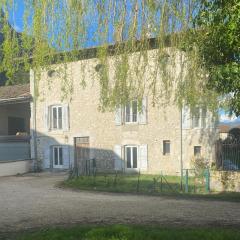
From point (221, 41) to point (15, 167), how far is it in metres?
20.3

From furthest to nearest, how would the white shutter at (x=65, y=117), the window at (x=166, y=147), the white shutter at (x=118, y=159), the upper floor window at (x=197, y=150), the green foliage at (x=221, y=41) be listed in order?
1. the white shutter at (x=65, y=117)
2. the white shutter at (x=118, y=159)
3. the window at (x=166, y=147)
4. the upper floor window at (x=197, y=150)
5. the green foliage at (x=221, y=41)

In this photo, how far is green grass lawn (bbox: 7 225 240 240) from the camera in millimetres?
7910

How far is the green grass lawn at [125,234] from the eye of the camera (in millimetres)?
7910

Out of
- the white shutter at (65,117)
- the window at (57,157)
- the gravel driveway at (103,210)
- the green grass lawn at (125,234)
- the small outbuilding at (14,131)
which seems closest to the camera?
the green grass lawn at (125,234)

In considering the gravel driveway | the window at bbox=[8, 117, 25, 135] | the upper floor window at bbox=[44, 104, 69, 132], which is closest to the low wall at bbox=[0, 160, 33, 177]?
the upper floor window at bbox=[44, 104, 69, 132]

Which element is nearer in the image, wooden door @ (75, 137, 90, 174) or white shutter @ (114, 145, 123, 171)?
white shutter @ (114, 145, 123, 171)

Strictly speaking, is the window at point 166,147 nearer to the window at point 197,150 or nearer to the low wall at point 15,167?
the window at point 197,150

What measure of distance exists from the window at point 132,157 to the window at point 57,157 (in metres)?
4.38

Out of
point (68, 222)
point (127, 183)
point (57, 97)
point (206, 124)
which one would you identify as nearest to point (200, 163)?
point (206, 124)

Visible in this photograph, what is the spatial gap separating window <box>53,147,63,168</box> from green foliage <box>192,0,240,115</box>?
19.2 m

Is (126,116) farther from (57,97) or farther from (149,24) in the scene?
(149,24)

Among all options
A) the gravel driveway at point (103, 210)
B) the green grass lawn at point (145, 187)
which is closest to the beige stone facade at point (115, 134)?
the green grass lawn at point (145, 187)

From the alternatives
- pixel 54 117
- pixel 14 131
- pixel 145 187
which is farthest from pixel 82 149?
pixel 145 187

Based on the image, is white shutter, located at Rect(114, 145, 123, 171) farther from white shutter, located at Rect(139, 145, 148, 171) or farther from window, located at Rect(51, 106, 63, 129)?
window, located at Rect(51, 106, 63, 129)
